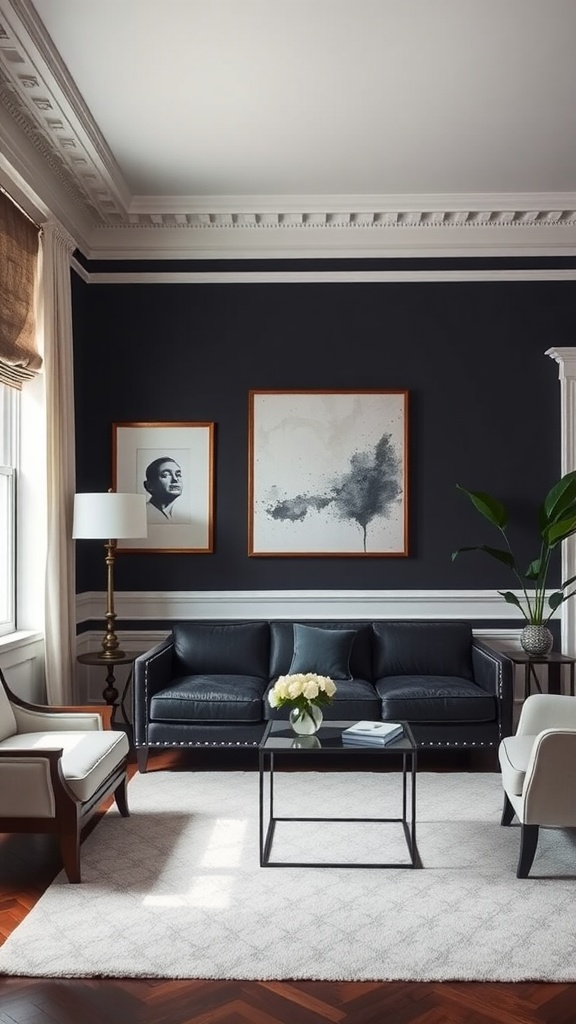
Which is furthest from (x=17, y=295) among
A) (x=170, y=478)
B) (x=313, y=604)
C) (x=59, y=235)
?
(x=313, y=604)

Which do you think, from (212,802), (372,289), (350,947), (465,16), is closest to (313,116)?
(465,16)

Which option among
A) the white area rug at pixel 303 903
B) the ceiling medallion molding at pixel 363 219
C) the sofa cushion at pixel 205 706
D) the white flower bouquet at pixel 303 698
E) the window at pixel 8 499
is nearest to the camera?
the white area rug at pixel 303 903

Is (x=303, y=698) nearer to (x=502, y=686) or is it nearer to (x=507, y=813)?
(x=507, y=813)

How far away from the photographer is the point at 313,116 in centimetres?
489

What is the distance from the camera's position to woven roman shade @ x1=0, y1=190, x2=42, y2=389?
4.73 m

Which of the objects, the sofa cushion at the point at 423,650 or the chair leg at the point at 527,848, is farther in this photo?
the sofa cushion at the point at 423,650

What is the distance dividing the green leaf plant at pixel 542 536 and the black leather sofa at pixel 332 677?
0.48m

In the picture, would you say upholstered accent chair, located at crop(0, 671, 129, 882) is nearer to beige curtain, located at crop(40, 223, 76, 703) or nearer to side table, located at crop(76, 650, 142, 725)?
beige curtain, located at crop(40, 223, 76, 703)

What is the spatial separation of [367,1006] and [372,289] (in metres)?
4.80

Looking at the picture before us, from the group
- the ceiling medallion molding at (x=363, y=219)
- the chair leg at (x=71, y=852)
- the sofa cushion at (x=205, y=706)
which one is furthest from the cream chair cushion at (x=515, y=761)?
the ceiling medallion molding at (x=363, y=219)

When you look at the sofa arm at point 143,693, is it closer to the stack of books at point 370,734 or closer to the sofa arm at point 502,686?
the stack of books at point 370,734

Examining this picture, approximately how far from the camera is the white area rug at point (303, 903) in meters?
2.91

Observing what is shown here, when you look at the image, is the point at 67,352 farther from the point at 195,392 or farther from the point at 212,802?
the point at 212,802

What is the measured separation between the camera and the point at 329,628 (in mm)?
5969
